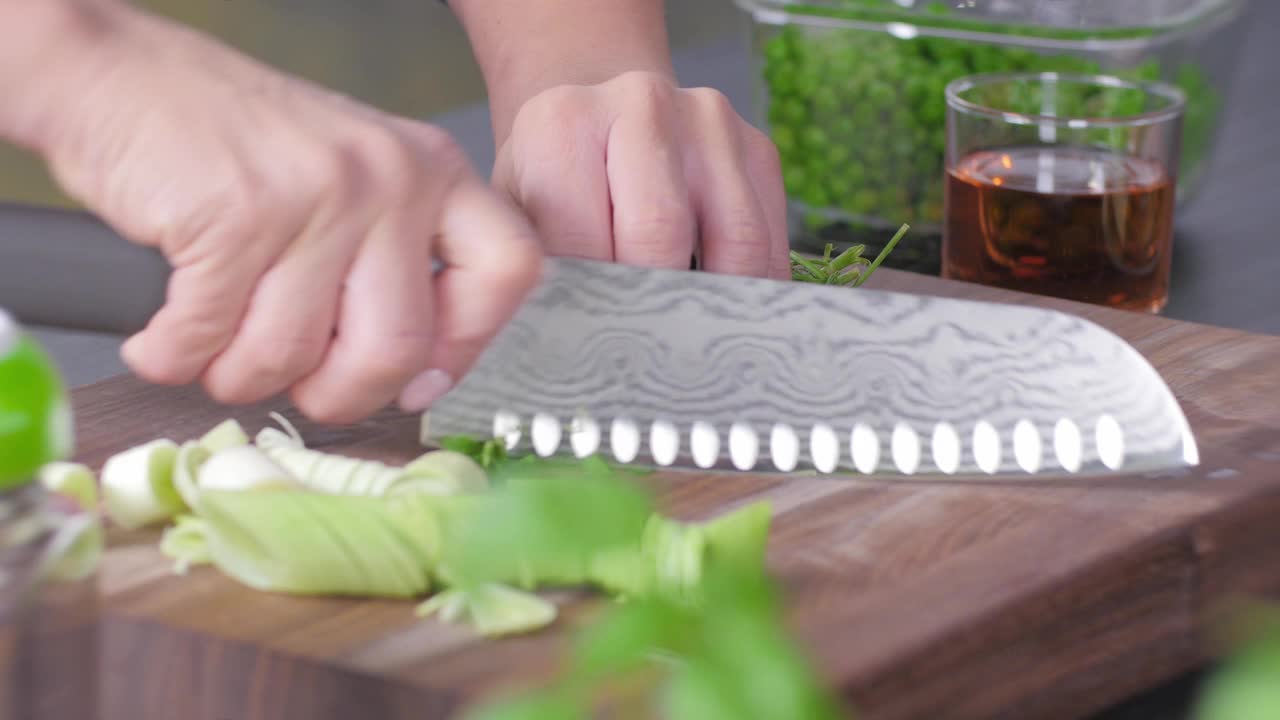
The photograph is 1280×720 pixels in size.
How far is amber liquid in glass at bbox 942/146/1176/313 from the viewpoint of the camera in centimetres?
119

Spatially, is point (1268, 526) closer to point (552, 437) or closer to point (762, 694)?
point (552, 437)

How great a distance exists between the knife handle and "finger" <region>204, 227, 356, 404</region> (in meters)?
0.09

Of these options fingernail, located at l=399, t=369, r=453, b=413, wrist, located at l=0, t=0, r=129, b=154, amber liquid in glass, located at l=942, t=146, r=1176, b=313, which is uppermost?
wrist, located at l=0, t=0, r=129, b=154

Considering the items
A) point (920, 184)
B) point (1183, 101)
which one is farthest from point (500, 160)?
point (1183, 101)

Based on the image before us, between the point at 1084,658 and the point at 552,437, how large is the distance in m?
0.35

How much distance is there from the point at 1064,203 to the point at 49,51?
81cm

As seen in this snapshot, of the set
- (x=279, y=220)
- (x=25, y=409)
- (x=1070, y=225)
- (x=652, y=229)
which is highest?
(x=25, y=409)

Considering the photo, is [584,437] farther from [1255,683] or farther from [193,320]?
[1255,683]

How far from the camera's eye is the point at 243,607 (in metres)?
0.67

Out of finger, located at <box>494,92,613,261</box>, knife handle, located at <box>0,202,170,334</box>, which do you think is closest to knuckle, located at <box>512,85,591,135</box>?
finger, located at <box>494,92,613,261</box>

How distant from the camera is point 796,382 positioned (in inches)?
35.1

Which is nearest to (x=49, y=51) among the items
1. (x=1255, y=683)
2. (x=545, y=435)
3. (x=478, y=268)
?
(x=478, y=268)

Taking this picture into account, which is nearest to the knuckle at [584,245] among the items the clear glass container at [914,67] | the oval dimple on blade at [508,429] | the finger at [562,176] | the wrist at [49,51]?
the finger at [562,176]

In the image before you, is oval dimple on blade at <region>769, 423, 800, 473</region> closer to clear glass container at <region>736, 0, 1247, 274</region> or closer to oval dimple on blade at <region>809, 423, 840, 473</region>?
oval dimple on blade at <region>809, 423, 840, 473</region>
